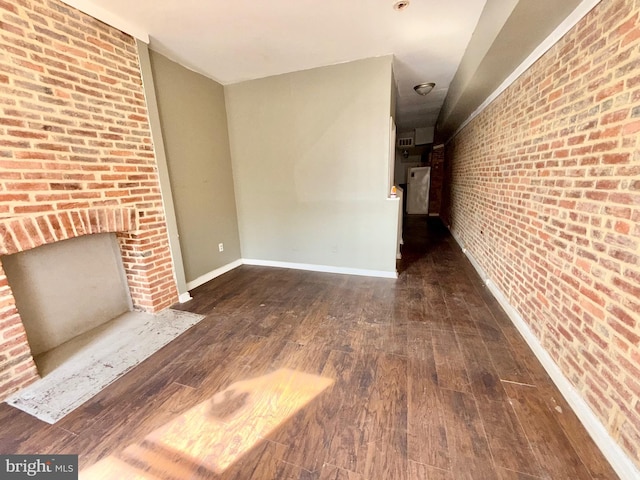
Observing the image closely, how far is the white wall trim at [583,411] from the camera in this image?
3.73 feet

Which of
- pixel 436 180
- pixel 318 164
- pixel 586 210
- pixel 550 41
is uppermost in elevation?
pixel 550 41

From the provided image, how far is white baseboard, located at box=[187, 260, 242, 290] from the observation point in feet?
10.8

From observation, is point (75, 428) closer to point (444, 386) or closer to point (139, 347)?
point (139, 347)

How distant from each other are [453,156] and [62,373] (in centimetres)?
711

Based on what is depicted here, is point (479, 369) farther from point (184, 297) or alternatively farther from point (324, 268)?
point (184, 297)

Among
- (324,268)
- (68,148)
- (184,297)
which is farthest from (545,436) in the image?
(68,148)

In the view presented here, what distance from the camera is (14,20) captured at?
1.66 m

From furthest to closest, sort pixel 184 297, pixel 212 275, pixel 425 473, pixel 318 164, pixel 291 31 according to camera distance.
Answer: pixel 212 275, pixel 318 164, pixel 184 297, pixel 291 31, pixel 425 473

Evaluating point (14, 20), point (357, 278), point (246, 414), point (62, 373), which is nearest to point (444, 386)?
point (246, 414)

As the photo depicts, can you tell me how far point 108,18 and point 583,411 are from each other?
14.1 ft

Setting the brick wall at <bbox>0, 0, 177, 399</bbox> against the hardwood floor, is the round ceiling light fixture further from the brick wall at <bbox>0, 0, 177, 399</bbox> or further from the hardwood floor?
the brick wall at <bbox>0, 0, 177, 399</bbox>

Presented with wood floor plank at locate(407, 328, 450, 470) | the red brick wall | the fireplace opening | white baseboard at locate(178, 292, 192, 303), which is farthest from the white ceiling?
the red brick wall

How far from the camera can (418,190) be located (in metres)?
8.63

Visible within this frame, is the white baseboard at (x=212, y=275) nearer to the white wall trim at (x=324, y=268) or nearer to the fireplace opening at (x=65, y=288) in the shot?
the white wall trim at (x=324, y=268)
